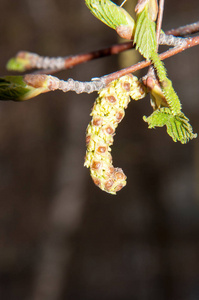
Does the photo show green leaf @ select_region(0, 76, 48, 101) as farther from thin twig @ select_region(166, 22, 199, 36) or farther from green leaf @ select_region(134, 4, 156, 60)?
thin twig @ select_region(166, 22, 199, 36)

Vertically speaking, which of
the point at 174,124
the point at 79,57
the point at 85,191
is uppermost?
the point at 85,191

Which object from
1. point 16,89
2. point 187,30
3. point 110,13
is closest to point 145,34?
point 110,13

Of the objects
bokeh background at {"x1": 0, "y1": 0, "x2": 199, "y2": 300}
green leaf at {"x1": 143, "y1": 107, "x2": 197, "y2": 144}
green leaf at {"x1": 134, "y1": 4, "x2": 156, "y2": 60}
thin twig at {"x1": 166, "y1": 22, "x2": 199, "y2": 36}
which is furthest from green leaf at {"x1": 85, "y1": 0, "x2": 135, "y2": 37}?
bokeh background at {"x1": 0, "y1": 0, "x2": 199, "y2": 300}

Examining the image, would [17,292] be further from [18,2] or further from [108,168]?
[108,168]

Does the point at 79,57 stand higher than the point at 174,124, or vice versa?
the point at 79,57

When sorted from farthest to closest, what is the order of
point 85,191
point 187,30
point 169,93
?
point 85,191 → point 187,30 → point 169,93

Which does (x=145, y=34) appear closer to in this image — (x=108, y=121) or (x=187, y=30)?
(x=108, y=121)

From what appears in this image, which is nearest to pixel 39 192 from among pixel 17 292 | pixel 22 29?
pixel 17 292

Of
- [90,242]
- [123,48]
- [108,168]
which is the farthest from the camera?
[90,242]
